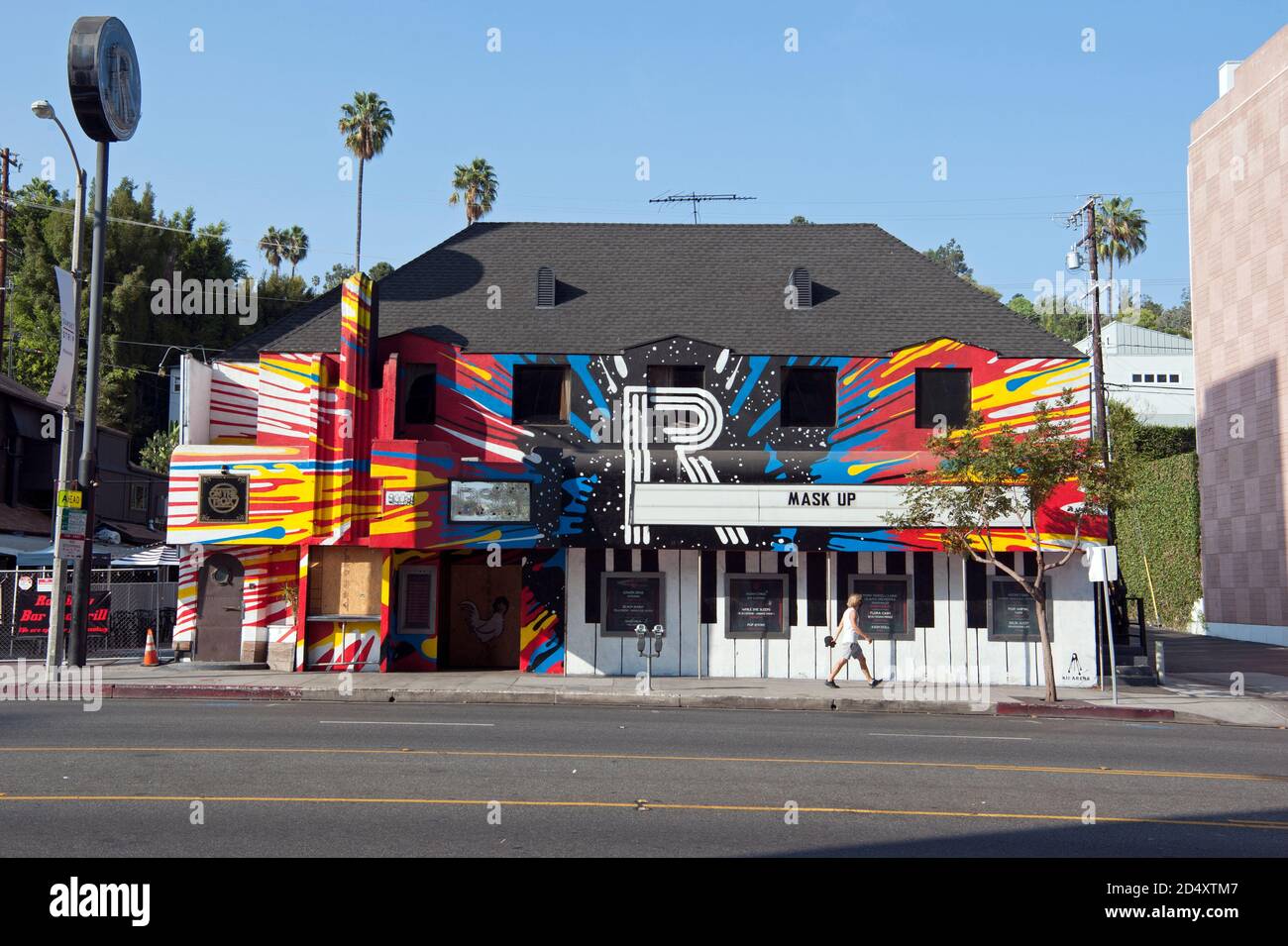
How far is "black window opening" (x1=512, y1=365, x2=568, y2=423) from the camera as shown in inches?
1000

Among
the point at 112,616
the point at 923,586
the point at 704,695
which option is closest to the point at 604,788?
the point at 704,695

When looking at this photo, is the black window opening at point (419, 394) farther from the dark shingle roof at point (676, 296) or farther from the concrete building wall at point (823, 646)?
the concrete building wall at point (823, 646)

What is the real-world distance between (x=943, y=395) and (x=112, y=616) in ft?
66.9

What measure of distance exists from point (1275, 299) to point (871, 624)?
21.0 metres

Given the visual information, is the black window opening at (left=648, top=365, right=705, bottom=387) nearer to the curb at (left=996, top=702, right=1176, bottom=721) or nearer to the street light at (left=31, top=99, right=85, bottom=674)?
the curb at (left=996, top=702, right=1176, bottom=721)

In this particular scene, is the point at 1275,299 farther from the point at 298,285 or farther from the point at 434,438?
the point at 298,285

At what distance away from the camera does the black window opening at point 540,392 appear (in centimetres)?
2541

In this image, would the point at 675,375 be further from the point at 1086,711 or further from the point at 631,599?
the point at 1086,711

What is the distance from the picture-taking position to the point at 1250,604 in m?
37.6

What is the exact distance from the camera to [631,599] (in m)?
24.5

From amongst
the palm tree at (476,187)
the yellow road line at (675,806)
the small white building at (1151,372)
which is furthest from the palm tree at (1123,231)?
the yellow road line at (675,806)

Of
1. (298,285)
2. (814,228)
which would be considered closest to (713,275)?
(814,228)
